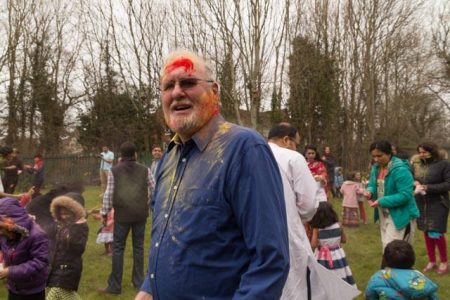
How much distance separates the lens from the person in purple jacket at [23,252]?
413cm

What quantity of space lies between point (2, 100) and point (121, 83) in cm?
732

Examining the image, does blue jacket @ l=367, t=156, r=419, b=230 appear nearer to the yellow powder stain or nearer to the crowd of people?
the crowd of people

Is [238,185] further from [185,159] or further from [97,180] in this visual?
[97,180]

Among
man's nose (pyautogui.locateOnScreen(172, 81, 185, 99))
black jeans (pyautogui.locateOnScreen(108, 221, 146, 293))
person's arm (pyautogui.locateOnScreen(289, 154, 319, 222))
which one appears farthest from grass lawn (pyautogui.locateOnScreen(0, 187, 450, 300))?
man's nose (pyautogui.locateOnScreen(172, 81, 185, 99))

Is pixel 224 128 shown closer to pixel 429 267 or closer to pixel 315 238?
pixel 315 238

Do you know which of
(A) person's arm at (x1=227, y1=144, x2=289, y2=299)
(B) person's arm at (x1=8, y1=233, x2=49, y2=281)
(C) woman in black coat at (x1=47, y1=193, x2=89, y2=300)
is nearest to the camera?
(A) person's arm at (x1=227, y1=144, x2=289, y2=299)

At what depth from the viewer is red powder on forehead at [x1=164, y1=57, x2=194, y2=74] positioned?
2.19 meters

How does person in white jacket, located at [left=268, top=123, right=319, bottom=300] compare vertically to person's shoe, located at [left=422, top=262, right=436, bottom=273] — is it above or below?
above

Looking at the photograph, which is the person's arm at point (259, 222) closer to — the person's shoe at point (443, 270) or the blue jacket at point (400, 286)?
the blue jacket at point (400, 286)

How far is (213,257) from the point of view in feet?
6.31

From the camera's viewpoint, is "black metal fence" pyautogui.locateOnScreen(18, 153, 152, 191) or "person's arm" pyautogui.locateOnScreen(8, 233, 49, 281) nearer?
"person's arm" pyautogui.locateOnScreen(8, 233, 49, 281)

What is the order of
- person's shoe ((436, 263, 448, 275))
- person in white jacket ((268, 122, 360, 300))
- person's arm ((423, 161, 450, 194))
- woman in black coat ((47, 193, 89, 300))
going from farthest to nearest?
person's shoe ((436, 263, 448, 275))
person's arm ((423, 161, 450, 194))
woman in black coat ((47, 193, 89, 300))
person in white jacket ((268, 122, 360, 300))

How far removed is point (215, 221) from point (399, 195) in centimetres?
424

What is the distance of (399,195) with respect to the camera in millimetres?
5637
